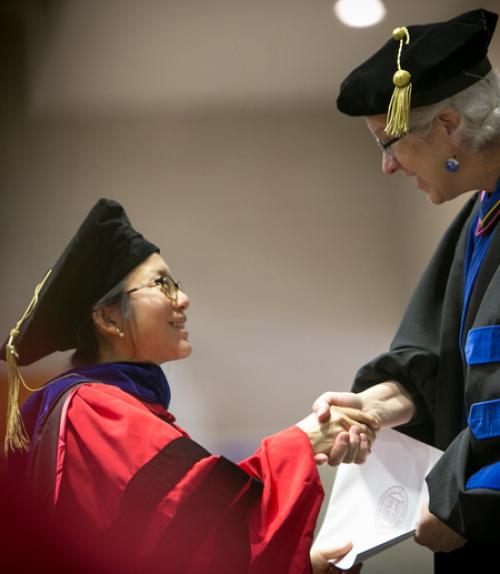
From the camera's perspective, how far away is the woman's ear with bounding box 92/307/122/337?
1721 mm

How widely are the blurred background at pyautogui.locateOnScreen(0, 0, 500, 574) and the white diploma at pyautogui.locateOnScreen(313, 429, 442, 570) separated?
0.41 metres

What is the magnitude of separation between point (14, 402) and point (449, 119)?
0.93m

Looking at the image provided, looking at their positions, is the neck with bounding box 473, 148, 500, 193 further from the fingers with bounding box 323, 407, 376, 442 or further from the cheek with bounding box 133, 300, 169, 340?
the cheek with bounding box 133, 300, 169, 340

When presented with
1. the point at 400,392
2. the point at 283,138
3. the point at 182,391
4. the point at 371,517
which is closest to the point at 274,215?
the point at 283,138

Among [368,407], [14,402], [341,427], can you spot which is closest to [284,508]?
[341,427]

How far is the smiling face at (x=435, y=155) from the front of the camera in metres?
1.67

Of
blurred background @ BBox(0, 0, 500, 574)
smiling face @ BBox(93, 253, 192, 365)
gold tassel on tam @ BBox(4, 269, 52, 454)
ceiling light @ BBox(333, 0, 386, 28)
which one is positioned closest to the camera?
gold tassel on tam @ BBox(4, 269, 52, 454)

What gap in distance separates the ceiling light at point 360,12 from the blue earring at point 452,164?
83 centimetres

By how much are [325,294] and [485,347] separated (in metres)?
0.87

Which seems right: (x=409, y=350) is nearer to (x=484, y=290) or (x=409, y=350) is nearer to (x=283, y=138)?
(x=484, y=290)

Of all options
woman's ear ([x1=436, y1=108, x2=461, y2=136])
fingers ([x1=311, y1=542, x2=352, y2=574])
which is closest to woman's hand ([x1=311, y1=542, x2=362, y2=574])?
fingers ([x1=311, y1=542, x2=352, y2=574])

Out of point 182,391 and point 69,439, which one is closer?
point 69,439

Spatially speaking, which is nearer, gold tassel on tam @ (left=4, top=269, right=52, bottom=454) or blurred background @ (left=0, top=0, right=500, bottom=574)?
gold tassel on tam @ (left=4, top=269, right=52, bottom=454)

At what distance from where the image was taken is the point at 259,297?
7.52 ft
